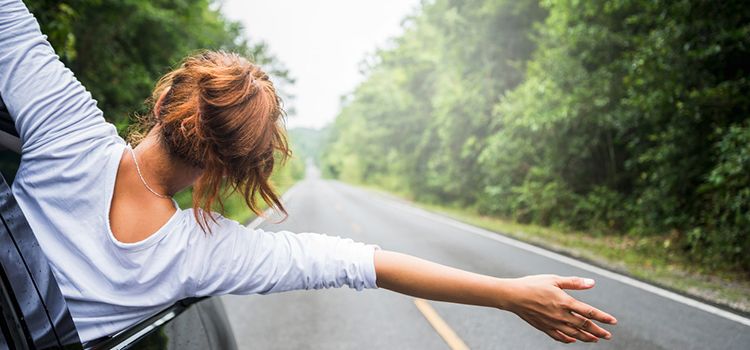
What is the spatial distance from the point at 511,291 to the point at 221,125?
785mm

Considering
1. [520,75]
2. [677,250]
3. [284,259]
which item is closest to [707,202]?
[677,250]

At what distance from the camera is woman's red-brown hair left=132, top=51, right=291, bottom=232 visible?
47.8 inches

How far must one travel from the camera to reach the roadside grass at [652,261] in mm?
6594

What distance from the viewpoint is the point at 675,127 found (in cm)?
967

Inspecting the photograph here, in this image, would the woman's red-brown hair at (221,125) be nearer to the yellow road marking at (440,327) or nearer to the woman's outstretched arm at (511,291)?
the woman's outstretched arm at (511,291)

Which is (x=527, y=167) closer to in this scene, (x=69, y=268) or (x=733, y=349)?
(x=733, y=349)

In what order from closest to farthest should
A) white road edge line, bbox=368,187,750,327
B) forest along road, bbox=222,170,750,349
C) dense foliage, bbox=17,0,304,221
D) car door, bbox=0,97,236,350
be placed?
car door, bbox=0,97,236,350 < forest along road, bbox=222,170,750,349 < white road edge line, bbox=368,187,750,327 < dense foliage, bbox=17,0,304,221

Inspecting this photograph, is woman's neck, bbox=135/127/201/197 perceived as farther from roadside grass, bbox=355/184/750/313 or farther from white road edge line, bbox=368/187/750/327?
roadside grass, bbox=355/184/750/313

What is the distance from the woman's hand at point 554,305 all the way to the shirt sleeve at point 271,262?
34 cm

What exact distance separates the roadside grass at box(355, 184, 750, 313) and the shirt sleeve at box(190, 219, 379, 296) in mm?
6190

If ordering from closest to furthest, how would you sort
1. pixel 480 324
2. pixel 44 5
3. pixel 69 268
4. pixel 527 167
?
pixel 69 268 → pixel 480 324 → pixel 44 5 → pixel 527 167

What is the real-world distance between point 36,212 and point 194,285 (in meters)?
0.42

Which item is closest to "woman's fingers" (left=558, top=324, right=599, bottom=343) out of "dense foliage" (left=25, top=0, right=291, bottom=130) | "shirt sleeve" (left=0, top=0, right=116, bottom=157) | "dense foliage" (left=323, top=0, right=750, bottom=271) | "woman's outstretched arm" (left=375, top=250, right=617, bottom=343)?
"woman's outstretched arm" (left=375, top=250, right=617, bottom=343)

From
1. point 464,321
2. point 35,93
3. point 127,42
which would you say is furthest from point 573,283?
point 127,42
